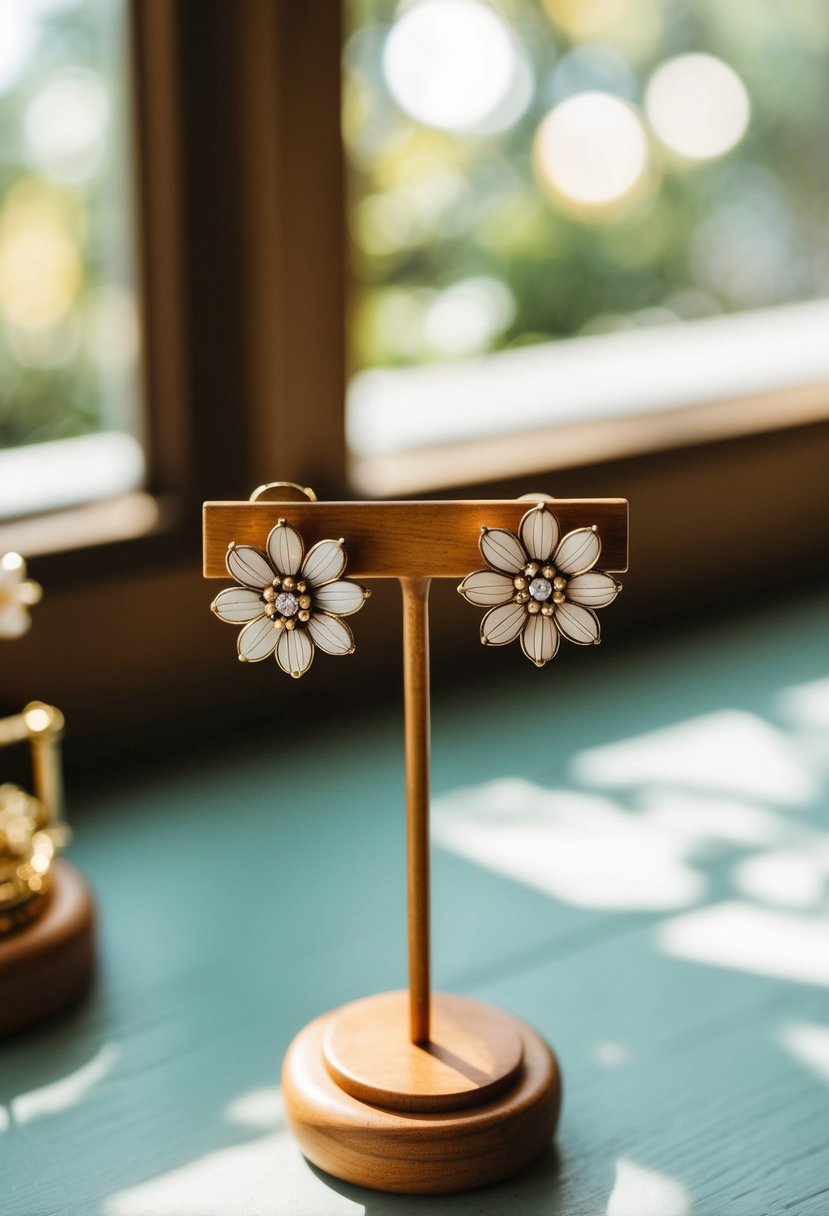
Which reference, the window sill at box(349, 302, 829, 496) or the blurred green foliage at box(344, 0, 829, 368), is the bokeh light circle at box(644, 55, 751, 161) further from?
the window sill at box(349, 302, 829, 496)

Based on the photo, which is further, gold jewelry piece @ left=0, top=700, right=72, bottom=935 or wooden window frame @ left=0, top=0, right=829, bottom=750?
wooden window frame @ left=0, top=0, right=829, bottom=750

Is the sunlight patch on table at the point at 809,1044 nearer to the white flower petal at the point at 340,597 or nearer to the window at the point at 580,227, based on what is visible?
the white flower petal at the point at 340,597

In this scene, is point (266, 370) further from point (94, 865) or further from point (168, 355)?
point (94, 865)

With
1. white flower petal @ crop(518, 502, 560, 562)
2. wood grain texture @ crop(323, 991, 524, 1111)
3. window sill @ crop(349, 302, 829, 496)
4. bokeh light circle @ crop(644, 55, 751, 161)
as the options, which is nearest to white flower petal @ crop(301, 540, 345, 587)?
white flower petal @ crop(518, 502, 560, 562)

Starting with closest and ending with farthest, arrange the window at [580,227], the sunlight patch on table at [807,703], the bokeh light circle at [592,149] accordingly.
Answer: the sunlight patch on table at [807,703] → the window at [580,227] → the bokeh light circle at [592,149]

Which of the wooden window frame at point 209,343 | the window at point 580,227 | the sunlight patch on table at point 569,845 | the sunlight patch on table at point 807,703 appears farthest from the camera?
the window at point 580,227

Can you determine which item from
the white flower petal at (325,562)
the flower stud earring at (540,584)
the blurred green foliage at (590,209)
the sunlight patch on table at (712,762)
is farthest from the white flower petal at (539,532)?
the blurred green foliage at (590,209)
